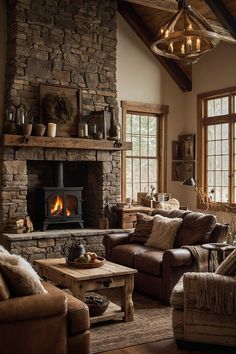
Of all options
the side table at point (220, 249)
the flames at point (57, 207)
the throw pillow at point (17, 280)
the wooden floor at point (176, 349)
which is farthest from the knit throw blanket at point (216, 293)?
the flames at point (57, 207)

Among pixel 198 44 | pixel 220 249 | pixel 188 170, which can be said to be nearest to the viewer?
pixel 198 44

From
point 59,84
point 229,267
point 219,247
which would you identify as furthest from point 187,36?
point 59,84

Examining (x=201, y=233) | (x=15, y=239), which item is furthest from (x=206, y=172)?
(x=15, y=239)

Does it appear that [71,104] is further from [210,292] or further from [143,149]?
[210,292]

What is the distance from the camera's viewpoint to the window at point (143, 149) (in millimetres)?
8539

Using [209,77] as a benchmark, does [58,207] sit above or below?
below

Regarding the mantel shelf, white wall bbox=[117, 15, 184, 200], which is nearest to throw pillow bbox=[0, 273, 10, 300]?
the mantel shelf

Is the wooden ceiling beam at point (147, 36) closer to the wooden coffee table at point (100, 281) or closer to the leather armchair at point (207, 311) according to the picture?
the wooden coffee table at point (100, 281)

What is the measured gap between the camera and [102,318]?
451cm

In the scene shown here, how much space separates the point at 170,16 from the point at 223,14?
1207mm

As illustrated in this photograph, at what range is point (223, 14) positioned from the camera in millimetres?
7324

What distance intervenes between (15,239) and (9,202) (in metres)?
0.59

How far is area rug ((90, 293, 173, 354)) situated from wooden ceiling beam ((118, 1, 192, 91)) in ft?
16.9

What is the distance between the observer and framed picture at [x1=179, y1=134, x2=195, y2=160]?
8.90 m
